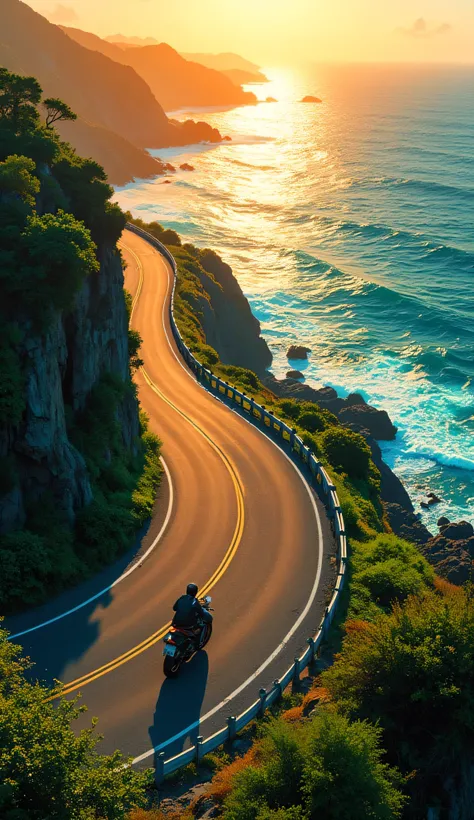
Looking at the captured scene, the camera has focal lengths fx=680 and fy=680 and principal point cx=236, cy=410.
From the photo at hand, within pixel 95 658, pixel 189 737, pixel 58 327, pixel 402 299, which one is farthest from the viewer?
pixel 402 299

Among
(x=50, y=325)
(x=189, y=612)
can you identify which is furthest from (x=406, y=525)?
(x=50, y=325)

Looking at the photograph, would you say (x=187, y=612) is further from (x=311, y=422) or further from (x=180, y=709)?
(x=311, y=422)

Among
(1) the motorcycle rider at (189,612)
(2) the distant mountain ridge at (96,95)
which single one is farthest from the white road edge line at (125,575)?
(2) the distant mountain ridge at (96,95)

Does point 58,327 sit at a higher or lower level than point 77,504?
higher

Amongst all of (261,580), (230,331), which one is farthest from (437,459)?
(261,580)

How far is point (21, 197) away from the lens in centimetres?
2428

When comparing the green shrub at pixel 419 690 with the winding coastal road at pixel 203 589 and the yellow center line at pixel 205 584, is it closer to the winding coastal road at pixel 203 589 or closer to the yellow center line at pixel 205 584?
the winding coastal road at pixel 203 589

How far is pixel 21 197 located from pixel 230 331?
41390mm

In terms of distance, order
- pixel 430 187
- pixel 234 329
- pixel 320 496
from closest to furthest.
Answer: pixel 320 496 < pixel 234 329 < pixel 430 187

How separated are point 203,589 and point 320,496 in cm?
879

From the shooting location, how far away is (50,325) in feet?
Result: 73.0

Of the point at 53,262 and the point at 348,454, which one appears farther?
the point at 348,454

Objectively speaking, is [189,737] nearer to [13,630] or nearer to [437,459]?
[13,630]

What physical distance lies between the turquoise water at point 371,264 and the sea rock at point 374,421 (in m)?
1.29
